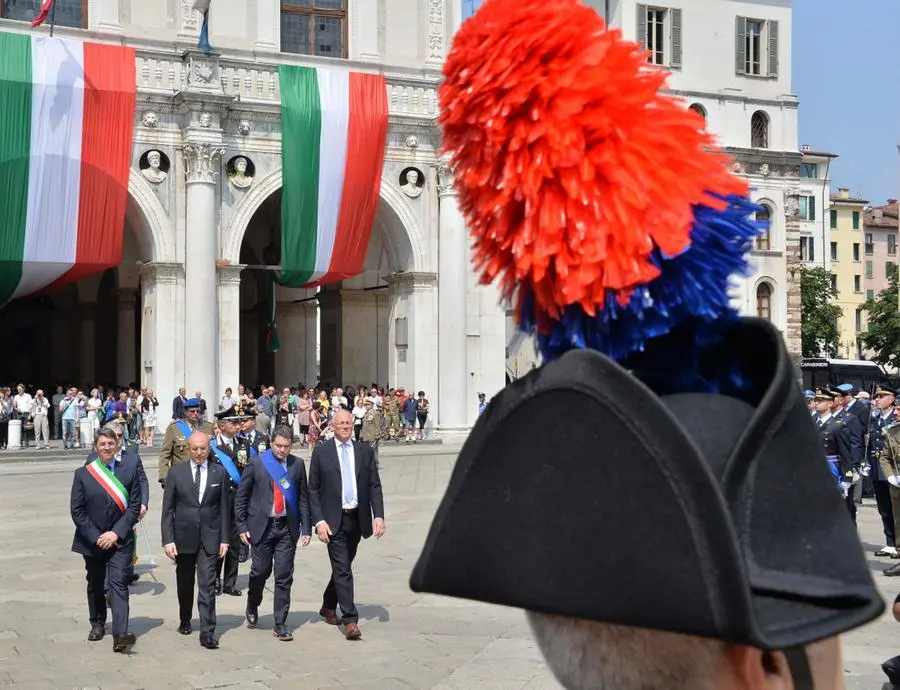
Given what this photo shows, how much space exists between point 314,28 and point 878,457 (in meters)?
23.3

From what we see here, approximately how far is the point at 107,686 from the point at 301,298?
3035 cm

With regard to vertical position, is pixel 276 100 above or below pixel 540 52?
above

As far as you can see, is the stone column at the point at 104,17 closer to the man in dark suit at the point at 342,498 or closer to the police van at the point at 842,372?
the man in dark suit at the point at 342,498

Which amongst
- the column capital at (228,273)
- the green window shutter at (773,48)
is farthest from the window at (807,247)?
the column capital at (228,273)

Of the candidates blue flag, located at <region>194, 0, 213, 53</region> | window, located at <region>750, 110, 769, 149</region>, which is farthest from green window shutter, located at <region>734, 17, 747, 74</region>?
blue flag, located at <region>194, 0, 213, 53</region>

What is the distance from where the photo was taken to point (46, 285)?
2766cm

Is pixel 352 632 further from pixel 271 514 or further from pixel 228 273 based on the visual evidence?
pixel 228 273

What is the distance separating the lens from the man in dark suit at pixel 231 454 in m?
10.9

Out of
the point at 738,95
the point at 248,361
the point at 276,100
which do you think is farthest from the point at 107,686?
the point at 738,95

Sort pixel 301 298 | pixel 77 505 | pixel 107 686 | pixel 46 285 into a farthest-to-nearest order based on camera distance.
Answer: pixel 301 298, pixel 46 285, pixel 77 505, pixel 107 686

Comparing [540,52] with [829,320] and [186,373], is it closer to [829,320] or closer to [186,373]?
[186,373]

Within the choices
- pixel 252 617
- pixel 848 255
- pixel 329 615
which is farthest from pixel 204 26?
pixel 848 255

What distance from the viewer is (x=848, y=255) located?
3364 inches

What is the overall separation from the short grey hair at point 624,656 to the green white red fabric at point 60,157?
26557 millimetres
